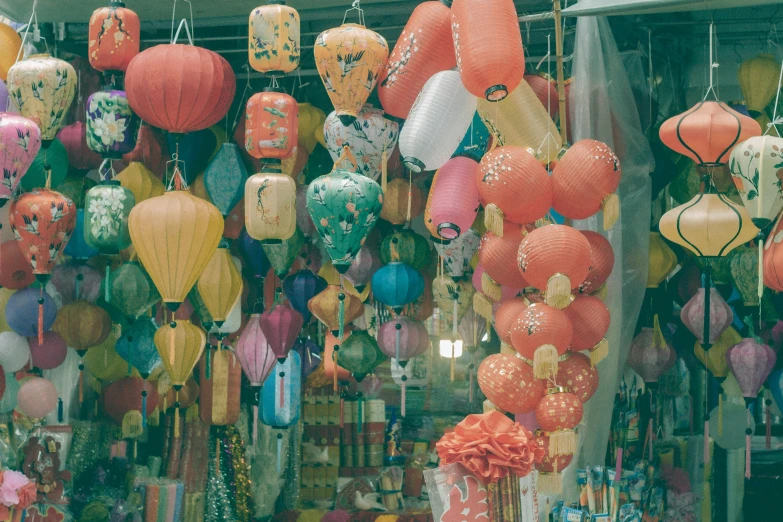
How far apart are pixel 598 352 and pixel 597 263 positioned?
36 cm

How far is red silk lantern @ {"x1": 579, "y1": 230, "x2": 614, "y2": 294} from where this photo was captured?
504 centimetres

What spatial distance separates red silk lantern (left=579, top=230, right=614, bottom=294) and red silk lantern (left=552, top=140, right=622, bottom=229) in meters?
0.20

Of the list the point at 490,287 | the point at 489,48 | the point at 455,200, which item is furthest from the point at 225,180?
the point at 489,48

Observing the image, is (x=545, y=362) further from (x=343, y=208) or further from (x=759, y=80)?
(x=759, y=80)

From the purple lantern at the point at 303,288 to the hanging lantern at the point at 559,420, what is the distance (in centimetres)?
195

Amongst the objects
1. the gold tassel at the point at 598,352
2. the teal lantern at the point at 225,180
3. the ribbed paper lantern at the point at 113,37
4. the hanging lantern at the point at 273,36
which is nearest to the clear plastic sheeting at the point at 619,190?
the gold tassel at the point at 598,352

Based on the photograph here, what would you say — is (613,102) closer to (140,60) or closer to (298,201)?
(298,201)

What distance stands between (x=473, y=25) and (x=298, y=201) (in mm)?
1883

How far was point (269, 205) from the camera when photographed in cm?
552

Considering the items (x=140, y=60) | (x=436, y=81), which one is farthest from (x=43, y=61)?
(x=436, y=81)

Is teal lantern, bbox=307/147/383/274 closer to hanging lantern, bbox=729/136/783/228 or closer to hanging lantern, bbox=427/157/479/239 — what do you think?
hanging lantern, bbox=427/157/479/239

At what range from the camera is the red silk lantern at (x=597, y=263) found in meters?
5.04

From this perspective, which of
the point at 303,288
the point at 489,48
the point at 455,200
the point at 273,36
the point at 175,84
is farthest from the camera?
the point at 303,288

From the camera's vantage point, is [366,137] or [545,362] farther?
[366,137]
